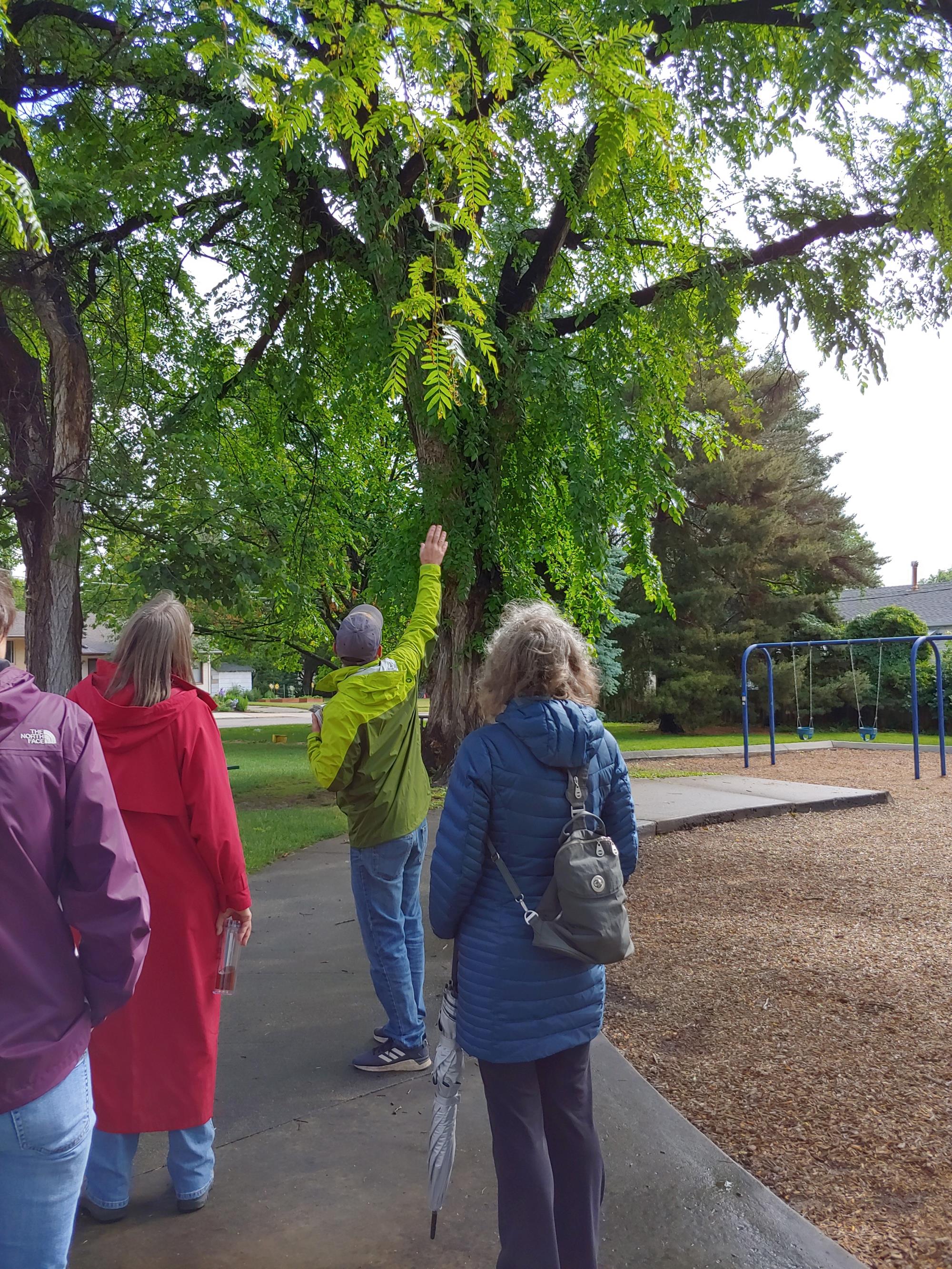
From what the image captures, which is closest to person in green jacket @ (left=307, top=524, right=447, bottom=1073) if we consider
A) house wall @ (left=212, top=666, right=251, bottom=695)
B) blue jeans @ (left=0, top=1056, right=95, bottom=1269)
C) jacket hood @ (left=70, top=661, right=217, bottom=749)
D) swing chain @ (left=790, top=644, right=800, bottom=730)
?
jacket hood @ (left=70, top=661, right=217, bottom=749)

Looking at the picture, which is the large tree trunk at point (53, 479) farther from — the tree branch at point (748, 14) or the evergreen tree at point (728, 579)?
the evergreen tree at point (728, 579)

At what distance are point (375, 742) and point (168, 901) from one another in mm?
1178

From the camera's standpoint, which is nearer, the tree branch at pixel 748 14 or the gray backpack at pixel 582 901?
the gray backpack at pixel 582 901

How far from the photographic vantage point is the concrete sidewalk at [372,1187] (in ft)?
9.14

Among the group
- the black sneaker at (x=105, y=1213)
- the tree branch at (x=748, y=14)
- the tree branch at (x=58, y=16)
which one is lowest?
the black sneaker at (x=105, y=1213)

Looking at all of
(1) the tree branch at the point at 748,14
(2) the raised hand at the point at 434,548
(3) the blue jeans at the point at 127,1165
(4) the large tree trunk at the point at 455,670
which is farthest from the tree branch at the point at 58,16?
(3) the blue jeans at the point at 127,1165

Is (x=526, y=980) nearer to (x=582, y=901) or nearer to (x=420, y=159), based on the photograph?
(x=582, y=901)

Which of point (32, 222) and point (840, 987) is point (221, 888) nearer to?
point (32, 222)

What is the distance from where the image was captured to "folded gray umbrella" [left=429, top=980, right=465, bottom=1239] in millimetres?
2756

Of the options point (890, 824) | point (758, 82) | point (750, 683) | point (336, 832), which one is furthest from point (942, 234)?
point (750, 683)

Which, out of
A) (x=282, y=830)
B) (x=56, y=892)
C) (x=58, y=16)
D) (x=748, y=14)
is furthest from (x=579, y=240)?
(x=56, y=892)

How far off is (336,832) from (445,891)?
7.82 m

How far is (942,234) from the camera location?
23.8ft

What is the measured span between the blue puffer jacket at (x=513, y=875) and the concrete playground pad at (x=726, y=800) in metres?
6.57
